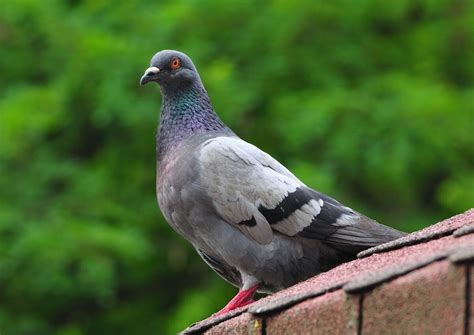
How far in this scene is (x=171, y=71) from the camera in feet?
23.0

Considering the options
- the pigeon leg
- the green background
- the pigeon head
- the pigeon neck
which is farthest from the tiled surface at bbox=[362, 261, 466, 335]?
the green background

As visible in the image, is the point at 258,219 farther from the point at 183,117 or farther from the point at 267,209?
the point at 183,117

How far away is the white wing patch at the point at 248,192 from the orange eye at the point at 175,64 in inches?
38.8

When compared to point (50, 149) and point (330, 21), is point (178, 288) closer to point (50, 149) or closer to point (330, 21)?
point (50, 149)

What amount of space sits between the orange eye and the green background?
3701 mm

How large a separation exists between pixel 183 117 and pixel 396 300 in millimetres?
3390

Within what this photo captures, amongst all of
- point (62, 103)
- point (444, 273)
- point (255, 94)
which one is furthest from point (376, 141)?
point (444, 273)

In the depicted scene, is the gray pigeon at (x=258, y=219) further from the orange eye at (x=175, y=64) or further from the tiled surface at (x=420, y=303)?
the tiled surface at (x=420, y=303)

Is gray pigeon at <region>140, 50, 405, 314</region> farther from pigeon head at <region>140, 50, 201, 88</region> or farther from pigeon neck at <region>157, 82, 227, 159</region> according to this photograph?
pigeon head at <region>140, 50, 201, 88</region>

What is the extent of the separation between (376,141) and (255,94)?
1525 millimetres

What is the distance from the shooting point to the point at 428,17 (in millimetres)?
12781

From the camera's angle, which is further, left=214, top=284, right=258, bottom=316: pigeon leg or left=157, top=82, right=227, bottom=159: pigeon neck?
left=157, top=82, right=227, bottom=159: pigeon neck

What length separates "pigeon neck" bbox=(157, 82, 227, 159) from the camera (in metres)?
6.67

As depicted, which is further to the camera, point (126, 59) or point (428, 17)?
point (428, 17)
